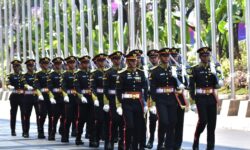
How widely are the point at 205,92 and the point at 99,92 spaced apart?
9.78ft

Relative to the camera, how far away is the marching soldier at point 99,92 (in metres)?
17.7

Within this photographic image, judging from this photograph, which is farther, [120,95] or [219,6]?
A: [219,6]

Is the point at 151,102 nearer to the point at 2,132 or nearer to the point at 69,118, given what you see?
the point at 69,118

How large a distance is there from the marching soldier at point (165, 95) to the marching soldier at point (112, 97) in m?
1.04

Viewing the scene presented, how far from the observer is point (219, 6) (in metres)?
34.0

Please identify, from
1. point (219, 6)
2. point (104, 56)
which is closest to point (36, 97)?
point (104, 56)

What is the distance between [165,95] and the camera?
15539 mm

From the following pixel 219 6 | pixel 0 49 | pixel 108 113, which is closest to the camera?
pixel 108 113

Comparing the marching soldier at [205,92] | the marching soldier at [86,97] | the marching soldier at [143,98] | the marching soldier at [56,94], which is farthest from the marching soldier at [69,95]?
the marching soldier at [205,92]

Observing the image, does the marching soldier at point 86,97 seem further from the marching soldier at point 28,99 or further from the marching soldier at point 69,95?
the marching soldier at point 28,99

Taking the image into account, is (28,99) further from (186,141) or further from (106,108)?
(106,108)

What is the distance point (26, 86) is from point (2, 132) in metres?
3.15

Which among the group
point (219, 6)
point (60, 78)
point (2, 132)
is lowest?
point (2, 132)

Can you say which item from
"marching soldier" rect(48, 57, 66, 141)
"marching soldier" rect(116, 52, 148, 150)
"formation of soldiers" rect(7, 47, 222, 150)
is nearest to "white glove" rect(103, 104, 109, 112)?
"formation of soldiers" rect(7, 47, 222, 150)
